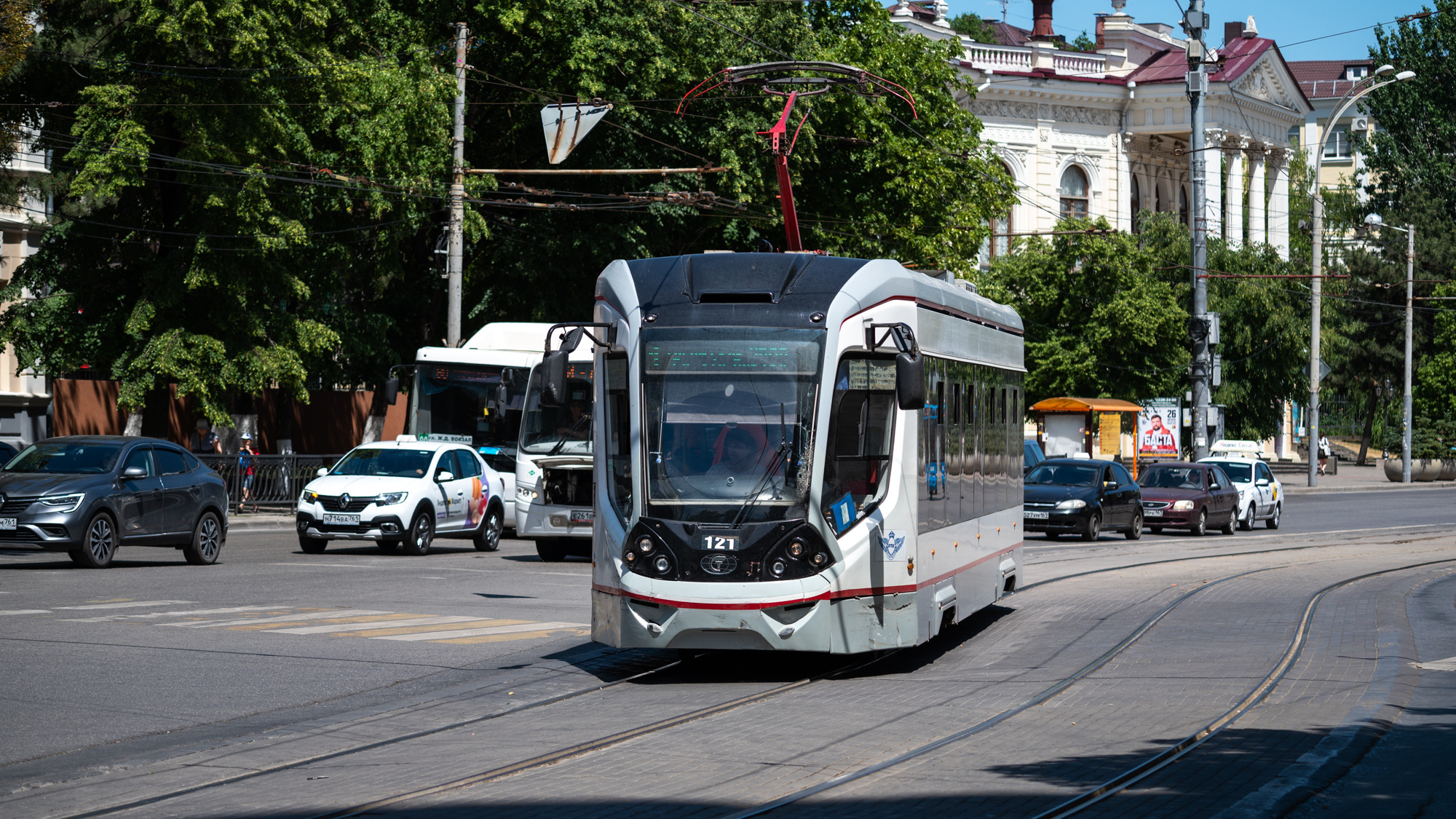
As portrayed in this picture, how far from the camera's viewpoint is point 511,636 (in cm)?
1485

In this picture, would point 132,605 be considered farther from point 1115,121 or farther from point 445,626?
point 1115,121

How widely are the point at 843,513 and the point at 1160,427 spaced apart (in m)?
39.8

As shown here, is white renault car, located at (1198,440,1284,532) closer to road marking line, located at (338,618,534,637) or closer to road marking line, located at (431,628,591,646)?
road marking line, located at (338,618,534,637)

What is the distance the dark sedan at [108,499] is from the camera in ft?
64.6

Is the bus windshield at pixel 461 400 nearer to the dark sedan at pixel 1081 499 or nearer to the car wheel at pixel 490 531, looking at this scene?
the car wheel at pixel 490 531

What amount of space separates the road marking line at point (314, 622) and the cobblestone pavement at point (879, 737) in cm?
335

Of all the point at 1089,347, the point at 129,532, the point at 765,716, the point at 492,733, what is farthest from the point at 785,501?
the point at 1089,347

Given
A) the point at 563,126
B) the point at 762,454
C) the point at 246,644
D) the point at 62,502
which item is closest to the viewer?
the point at 762,454

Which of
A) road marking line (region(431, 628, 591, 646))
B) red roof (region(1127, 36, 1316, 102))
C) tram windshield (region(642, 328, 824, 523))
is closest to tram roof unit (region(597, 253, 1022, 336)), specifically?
tram windshield (region(642, 328, 824, 523))

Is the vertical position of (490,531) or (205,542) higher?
(205,542)

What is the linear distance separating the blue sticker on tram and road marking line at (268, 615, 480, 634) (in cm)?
531

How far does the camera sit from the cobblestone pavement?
7711 millimetres

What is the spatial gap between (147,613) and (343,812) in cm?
903

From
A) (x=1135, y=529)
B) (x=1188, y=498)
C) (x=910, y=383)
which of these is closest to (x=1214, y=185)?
(x=1188, y=498)
